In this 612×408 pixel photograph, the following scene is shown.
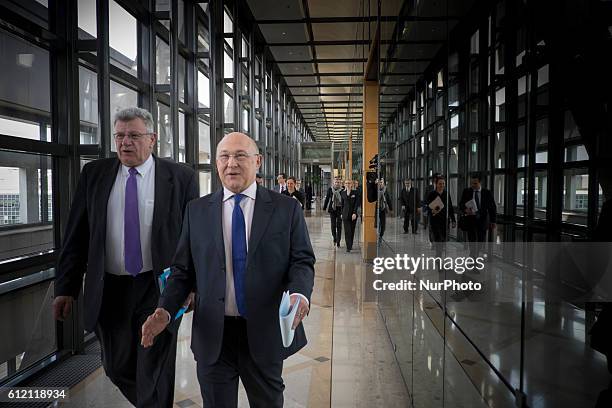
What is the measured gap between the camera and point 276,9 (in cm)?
1117

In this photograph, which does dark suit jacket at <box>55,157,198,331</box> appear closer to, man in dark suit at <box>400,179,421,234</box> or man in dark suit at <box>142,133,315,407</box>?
man in dark suit at <box>142,133,315,407</box>

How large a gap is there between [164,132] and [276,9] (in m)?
6.03

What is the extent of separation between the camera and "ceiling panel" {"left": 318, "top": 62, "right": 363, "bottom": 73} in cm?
1620

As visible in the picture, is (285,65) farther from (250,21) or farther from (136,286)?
(136,286)

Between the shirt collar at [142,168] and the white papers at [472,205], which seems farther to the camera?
the shirt collar at [142,168]

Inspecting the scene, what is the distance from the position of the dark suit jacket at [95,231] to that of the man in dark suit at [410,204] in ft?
5.18

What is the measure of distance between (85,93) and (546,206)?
4475 mm

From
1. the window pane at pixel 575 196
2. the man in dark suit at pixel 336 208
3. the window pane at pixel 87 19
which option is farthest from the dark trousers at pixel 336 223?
the window pane at pixel 575 196

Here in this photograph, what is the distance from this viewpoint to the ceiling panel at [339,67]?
16203mm

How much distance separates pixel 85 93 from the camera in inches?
177

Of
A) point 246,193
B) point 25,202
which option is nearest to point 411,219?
point 246,193

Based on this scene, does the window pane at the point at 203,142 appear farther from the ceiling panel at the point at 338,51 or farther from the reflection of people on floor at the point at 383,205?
the ceiling panel at the point at 338,51

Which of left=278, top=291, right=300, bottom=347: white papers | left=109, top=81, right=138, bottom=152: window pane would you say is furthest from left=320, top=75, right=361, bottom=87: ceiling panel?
left=278, top=291, right=300, bottom=347: white papers

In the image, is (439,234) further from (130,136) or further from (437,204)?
(130,136)
